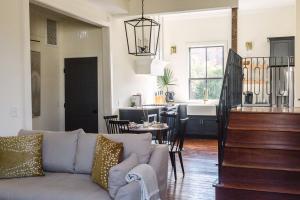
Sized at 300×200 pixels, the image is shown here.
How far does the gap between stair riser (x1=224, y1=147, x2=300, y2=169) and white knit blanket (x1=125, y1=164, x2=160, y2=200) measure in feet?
5.77

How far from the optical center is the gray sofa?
2.92 metres

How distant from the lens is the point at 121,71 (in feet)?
23.6

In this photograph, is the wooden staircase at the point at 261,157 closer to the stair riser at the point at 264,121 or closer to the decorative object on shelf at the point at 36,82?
the stair riser at the point at 264,121

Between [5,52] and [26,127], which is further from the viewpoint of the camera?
[26,127]

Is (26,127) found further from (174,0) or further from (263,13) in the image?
(263,13)

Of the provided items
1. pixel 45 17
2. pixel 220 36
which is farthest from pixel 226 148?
pixel 220 36

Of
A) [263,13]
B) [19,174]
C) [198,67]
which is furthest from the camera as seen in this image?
[198,67]

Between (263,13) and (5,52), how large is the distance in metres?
7.08

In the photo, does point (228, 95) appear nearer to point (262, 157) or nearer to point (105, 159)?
point (262, 157)

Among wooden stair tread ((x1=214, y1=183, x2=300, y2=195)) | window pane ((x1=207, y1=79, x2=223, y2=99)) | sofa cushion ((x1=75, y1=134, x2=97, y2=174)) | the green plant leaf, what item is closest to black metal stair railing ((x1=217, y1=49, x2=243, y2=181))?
wooden stair tread ((x1=214, y1=183, x2=300, y2=195))

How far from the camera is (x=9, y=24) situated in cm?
418

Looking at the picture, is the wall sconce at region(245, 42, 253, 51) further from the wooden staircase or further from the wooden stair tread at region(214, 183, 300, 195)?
the wooden stair tread at region(214, 183, 300, 195)

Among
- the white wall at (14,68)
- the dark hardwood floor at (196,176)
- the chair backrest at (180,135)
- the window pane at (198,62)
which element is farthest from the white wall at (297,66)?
the white wall at (14,68)

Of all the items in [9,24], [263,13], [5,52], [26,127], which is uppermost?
[263,13]
